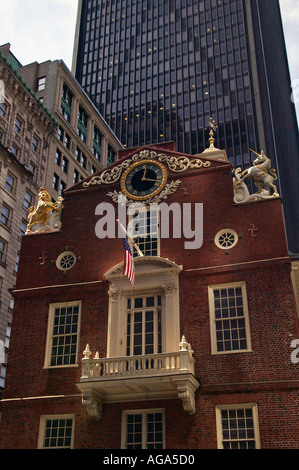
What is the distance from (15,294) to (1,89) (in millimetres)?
30755

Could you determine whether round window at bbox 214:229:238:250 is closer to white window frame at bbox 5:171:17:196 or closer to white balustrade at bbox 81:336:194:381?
white balustrade at bbox 81:336:194:381

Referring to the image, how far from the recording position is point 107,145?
7581cm

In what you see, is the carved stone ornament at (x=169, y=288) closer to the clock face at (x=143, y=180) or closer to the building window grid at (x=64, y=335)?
the building window grid at (x=64, y=335)

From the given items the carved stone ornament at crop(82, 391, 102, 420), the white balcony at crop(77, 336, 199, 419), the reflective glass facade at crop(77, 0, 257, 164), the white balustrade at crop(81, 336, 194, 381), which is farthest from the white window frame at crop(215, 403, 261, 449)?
the reflective glass facade at crop(77, 0, 257, 164)

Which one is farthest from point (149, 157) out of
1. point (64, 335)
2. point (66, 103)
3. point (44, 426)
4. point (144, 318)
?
point (66, 103)

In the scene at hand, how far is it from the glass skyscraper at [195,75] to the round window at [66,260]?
7230 cm

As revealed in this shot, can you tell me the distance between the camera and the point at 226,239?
2406cm

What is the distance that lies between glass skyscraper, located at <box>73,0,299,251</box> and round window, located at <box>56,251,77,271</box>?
72299 millimetres

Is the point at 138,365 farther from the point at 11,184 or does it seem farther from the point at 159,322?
the point at 11,184

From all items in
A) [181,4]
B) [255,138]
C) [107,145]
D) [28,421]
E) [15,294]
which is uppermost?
[181,4]

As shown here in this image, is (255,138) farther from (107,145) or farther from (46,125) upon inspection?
(46,125)

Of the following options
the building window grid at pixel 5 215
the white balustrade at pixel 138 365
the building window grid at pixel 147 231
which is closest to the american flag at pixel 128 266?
the building window grid at pixel 147 231

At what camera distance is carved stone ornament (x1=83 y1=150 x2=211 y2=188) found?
2634 cm
